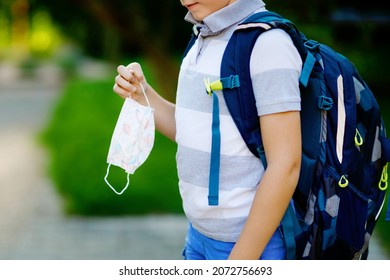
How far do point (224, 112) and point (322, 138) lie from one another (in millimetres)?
245

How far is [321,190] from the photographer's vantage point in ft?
5.62

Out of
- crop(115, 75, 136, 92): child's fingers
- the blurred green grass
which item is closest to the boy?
crop(115, 75, 136, 92): child's fingers

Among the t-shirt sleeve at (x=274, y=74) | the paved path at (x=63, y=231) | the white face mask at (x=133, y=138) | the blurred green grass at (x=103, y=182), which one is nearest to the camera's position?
the t-shirt sleeve at (x=274, y=74)

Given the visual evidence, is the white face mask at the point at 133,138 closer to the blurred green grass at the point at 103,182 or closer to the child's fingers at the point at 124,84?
the child's fingers at the point at 124,84

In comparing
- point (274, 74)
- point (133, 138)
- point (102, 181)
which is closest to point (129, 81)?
point (133, 138)

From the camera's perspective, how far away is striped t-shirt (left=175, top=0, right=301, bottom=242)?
1.62m

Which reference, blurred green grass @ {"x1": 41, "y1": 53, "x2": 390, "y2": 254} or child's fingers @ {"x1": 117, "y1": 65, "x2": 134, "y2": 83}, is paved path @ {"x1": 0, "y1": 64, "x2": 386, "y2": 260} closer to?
blurred green grass @ {"x1": 41, "y1": 53, "x2": 390, "y2": 254}

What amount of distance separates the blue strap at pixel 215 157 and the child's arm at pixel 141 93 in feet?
1.04

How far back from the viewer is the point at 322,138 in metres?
1.70

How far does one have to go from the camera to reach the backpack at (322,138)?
5.45ft

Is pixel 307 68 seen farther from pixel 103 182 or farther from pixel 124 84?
pixel 103 182

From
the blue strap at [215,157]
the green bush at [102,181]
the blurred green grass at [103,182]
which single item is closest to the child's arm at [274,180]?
the blue strap at [215,157]

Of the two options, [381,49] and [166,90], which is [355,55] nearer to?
[381,49]

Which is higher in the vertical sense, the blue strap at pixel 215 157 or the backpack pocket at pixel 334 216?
the blue strap at pixel 215 157
